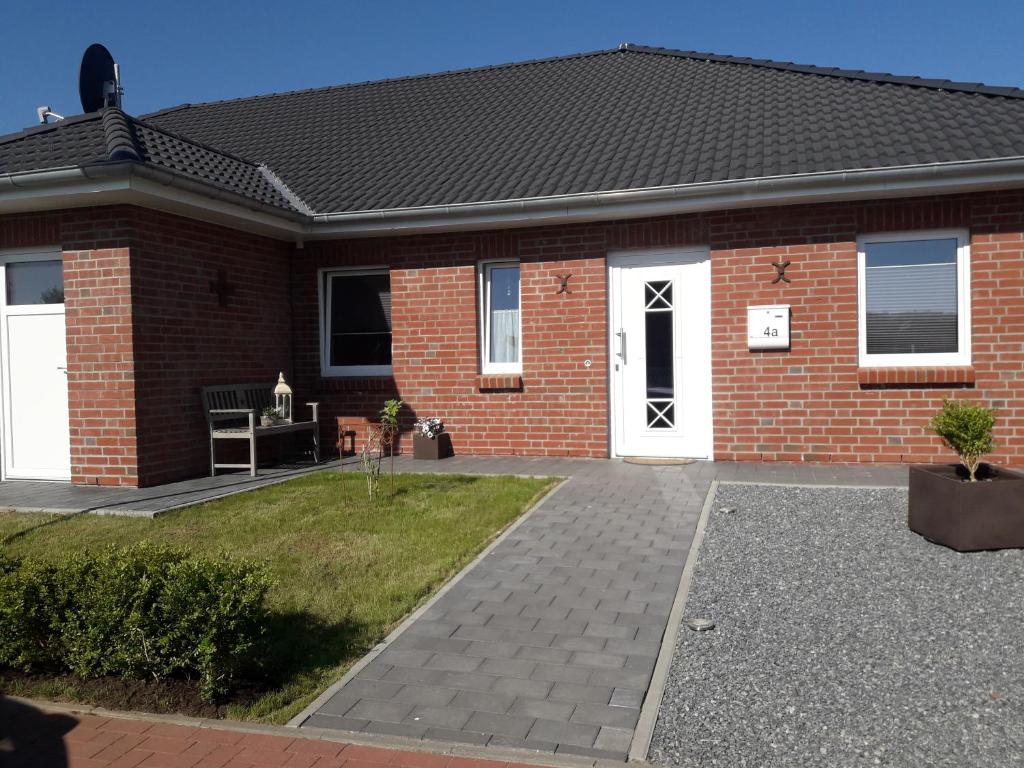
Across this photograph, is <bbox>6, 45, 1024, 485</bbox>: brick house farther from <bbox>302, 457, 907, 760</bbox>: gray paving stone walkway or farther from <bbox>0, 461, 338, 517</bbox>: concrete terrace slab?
<bbox>302, 457, 907, 760</bbox>: gray paving stone walkway

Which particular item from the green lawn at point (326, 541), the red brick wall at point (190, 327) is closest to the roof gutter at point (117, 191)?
the red brick wall at point (190, 327)

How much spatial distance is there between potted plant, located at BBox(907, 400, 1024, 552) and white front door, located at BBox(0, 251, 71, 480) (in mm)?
8229

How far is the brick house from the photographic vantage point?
8.57 m

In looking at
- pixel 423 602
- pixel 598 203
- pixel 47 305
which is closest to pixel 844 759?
pixel 423 602

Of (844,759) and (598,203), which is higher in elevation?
(598,203)

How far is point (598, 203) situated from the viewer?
9305 mm

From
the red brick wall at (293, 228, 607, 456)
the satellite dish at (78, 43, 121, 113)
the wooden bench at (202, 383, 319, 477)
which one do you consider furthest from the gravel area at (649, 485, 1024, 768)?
the satellite dish at (78, 43, 121, 113)

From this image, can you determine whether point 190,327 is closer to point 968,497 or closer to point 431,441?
point 431,441

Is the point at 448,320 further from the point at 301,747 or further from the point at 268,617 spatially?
the point at 301,747

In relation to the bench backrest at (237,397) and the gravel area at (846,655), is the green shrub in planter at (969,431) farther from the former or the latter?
the bench backrest at (237,397)

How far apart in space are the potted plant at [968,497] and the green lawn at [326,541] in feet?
10.1

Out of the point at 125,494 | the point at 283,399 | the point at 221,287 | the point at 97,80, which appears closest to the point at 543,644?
the point at 125,494

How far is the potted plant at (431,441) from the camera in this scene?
33.5ft

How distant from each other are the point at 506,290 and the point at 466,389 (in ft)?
4.44
